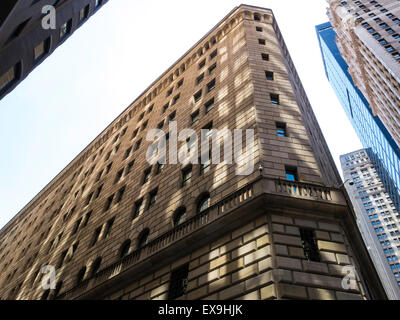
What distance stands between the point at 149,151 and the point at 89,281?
12.3 m

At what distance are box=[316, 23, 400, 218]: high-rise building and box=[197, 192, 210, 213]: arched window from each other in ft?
226

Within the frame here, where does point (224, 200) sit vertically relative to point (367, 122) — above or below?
below

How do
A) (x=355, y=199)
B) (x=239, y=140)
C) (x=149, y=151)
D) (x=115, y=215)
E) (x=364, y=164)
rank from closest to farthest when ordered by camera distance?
(x=239, y=140) < (x=115, y=215) < (x=149, y=151) < (x=355, y=199) < (x=364, y=164)

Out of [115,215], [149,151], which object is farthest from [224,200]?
[149,151]

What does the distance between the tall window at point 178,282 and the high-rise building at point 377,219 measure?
292 feet

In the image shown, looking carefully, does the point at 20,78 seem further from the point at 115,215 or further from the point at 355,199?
the point at 355,199

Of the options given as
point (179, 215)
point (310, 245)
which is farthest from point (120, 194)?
point (310, 245)

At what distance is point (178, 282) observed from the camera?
50.1 ft

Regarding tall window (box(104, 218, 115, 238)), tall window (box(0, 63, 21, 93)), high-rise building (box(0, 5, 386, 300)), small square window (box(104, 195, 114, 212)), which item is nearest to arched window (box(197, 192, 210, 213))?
high-rise building (box(0, 5, 386, 300))

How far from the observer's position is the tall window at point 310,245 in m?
12.9

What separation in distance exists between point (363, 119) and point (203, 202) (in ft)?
324

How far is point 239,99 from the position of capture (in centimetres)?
2256

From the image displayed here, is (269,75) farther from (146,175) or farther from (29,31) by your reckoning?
(29,31)

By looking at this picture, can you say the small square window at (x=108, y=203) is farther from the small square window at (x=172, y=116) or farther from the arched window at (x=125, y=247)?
the small square window at (x=172, y=116)
